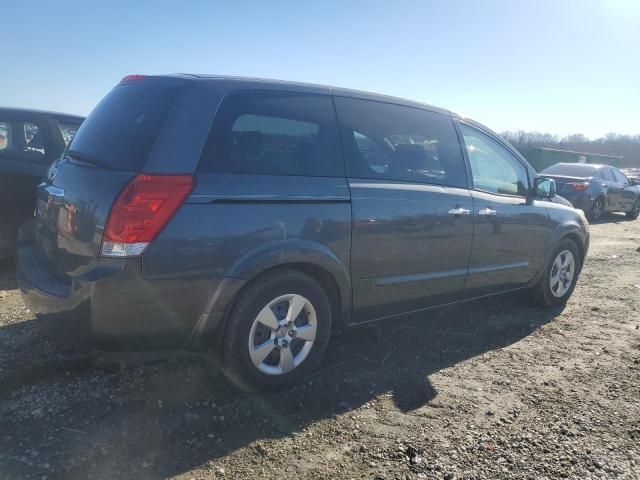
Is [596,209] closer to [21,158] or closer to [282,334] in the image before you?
[282,334]

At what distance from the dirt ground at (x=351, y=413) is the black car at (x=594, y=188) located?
30.7ft

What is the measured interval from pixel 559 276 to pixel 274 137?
3.63m

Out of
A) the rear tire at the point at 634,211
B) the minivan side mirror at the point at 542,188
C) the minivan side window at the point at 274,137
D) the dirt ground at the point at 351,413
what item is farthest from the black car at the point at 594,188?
the minivan side window at the point at 274,137

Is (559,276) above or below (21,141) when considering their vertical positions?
below

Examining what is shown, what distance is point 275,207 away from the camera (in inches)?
111

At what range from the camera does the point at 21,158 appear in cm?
494

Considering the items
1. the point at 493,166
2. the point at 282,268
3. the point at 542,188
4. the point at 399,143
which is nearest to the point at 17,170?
the point at 282,268

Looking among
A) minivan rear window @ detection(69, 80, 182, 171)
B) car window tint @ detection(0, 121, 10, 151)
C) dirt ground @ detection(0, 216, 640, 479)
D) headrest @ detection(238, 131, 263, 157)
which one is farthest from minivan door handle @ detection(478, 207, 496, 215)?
car window tint @ detection(0, 121, 10, 151)

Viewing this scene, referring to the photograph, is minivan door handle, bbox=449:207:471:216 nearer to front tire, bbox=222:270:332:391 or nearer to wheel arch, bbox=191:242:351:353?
wheel arch, bbox=191:242:351:353

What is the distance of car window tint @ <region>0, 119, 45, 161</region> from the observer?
491 cm

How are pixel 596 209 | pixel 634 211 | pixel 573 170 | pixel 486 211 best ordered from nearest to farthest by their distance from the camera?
1. pixel 486 211
2. pixel 596 209
3. pixel 573 170
4. pixel 634 211

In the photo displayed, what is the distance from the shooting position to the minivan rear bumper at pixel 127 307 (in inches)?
95.9

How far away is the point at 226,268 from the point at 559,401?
2.36 meters

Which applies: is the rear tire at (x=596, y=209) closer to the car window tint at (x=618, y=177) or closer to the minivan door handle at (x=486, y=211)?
the car window tint at (x=618, y=177)
